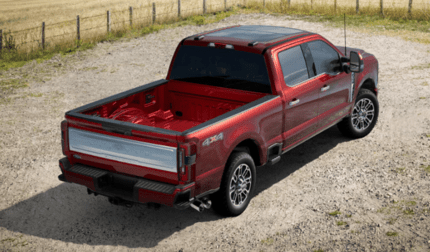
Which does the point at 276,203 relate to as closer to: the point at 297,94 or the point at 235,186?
the point at 235,186

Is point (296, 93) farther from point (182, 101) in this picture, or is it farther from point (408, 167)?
point (408, 167)

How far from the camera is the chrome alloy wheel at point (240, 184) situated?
5969mm

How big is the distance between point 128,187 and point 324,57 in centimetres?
359

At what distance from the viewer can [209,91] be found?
6.80 metres

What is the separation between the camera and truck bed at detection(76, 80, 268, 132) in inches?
258

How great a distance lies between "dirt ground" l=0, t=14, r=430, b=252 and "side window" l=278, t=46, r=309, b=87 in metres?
1.48

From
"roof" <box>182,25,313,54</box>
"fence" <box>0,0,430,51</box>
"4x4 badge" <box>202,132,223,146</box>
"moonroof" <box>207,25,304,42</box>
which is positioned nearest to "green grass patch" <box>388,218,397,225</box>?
"4x4 badge" <box>202,132,223,146</box>

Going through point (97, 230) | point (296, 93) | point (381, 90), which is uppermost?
point (296, 93)

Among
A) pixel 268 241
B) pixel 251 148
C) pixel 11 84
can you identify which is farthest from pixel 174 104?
pixel 11 84

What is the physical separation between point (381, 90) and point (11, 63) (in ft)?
33.3

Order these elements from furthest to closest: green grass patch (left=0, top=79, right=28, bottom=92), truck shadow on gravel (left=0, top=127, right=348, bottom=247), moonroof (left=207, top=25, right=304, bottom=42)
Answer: green grass patch (left=0, top=79, right=28, bottom=92) < moonroof (left=207, top=25, right=304, bottom=42) < truck shadow on gravel (left=0, top=127, right=348, bottom=247)

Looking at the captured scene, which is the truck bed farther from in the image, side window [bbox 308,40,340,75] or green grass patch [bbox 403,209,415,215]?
green grass patch [bbox 403,209,415,215]

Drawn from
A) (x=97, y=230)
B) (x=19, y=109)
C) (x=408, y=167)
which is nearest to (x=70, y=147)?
(x=97, y=230)

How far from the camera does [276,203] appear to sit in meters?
6.49
